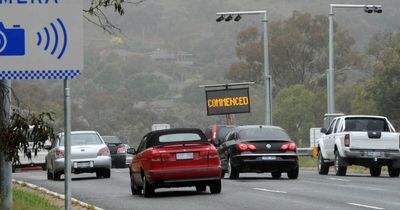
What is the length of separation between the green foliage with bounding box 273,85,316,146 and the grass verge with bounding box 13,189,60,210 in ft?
299

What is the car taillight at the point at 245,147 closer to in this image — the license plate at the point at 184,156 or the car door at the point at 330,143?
the car door at the point at 330,143

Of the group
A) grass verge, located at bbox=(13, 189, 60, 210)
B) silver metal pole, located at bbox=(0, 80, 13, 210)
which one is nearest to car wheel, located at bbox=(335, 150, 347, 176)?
grass verge, located at bbox=(13, 189, 60, 210)

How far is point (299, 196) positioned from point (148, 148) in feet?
11.8

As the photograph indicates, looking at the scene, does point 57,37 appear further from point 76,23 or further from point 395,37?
point 395,37

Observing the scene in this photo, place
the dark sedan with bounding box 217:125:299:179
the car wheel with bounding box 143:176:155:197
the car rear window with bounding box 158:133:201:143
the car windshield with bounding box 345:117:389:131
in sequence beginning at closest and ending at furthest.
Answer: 1. the car wheel with bounding box 143:176:155:197
2. the car rear window with bounding box 158:133:201:143
3. the dark sedan with bounding box 217:125:299:179
4. the car windshield with bounding box 345:117:389:131

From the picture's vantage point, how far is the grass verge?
67.3ft

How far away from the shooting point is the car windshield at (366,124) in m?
35.5

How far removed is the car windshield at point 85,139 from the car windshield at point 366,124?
777 cm

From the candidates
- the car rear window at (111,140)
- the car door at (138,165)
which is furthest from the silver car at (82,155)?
the car rear window at (111,140)

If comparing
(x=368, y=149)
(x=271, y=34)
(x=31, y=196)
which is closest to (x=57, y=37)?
(x=31, y=196)

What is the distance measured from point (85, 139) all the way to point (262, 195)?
12402mm

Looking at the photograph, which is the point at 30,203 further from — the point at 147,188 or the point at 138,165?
the point at 138,165

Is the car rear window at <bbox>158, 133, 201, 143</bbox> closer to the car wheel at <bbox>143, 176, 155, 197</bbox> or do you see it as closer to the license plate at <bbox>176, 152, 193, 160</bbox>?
the license plate at <bbox>176, 152, 193, 160</bbox>

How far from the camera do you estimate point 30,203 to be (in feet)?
71.1
